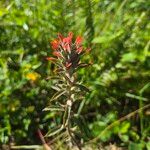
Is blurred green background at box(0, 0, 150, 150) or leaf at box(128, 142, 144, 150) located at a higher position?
blurred green background at box(0, 0, 150, 150)

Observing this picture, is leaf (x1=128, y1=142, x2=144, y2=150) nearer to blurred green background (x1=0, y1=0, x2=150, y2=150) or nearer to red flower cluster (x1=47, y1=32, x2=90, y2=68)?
blurred green background (x1=0, y1=0, x2=150, y2=150)

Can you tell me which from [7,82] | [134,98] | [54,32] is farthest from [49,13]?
[134,98]

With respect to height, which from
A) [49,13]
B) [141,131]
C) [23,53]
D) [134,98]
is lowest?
[141,131]

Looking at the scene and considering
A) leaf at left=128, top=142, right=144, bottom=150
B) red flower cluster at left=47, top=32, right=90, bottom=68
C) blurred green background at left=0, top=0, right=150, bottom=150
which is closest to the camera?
red flower cluster at left=47, top=32, right=90, bottom=68

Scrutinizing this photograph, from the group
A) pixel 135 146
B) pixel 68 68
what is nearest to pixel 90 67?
pixel 135 146

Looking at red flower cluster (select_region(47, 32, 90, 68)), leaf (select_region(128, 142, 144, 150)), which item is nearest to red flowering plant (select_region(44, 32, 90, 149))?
red flower cluster (select_region(47, 32, 90, 68))

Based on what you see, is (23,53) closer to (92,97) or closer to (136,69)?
(92,97)

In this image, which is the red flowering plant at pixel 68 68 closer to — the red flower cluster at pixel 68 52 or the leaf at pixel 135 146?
the red flower cluster at pixel 68 52

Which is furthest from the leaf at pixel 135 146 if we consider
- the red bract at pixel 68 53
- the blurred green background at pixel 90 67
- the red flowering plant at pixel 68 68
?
the red bract at pixel 68 53
